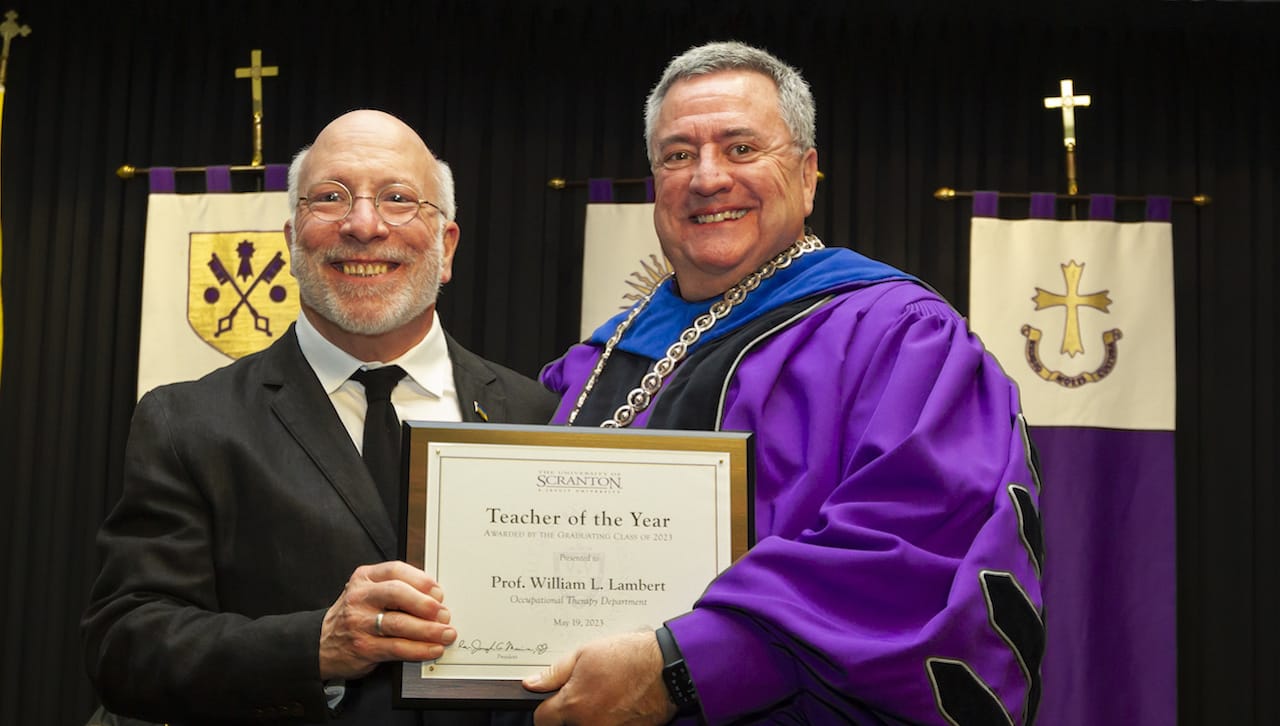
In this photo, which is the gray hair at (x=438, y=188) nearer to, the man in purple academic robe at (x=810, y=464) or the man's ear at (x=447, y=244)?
the man's ear at (x=447, y=244)

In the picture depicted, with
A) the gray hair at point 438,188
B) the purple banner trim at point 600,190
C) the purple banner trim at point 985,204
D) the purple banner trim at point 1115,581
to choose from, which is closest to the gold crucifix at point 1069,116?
the purple banner trim at point 985,204

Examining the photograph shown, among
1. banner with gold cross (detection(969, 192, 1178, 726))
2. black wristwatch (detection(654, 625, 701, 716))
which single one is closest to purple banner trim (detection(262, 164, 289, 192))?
banner with gold cross (detection(969, 192, 1178, 726))

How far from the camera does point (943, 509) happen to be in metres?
1.71

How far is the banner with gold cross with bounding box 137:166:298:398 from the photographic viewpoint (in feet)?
16.3

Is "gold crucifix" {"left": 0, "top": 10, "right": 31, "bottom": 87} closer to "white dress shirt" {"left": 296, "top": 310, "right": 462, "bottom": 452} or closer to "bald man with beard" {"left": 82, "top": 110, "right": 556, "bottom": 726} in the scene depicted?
"bald man with beard" {"left": 82, "top": 110, "right": 556, "bottom": 726}

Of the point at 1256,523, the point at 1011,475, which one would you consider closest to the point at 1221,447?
the point at 1256,523

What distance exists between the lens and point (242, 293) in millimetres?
4977

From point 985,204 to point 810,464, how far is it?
11.9 ft

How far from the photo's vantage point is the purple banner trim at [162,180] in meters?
5.14

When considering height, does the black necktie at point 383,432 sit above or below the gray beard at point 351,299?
below

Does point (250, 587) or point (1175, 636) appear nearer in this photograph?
point (250, 587)

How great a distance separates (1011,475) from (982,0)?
4.12 m

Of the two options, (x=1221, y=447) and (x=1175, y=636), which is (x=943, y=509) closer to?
(x=1175, y=636)

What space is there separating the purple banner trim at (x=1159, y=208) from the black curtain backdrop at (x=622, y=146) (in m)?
0.26
